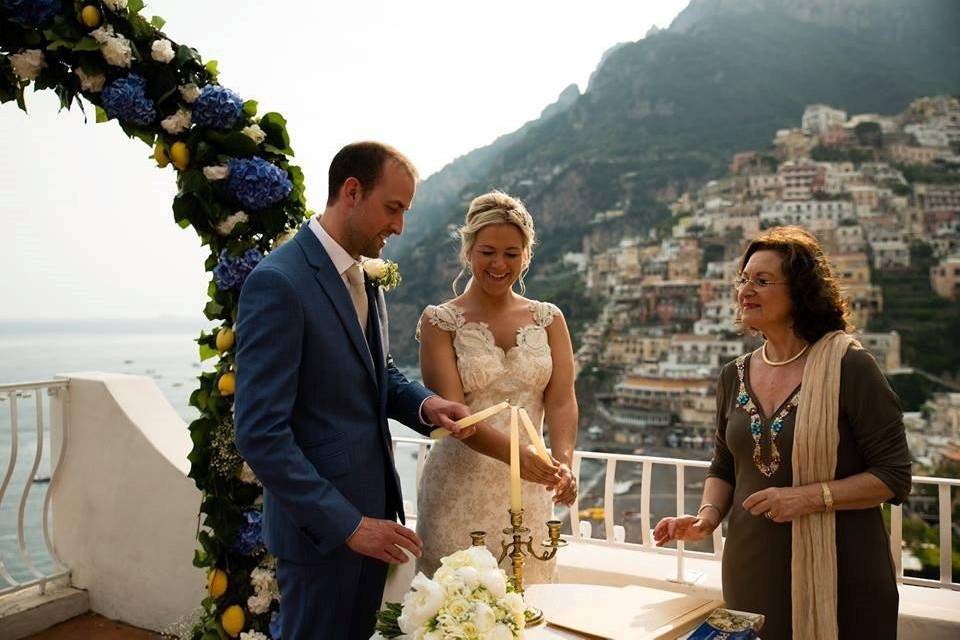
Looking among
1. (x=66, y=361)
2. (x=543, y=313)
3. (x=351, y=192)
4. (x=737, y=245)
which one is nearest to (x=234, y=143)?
(x=351, y=192)

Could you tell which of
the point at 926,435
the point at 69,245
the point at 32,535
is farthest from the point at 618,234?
the point at 32,535

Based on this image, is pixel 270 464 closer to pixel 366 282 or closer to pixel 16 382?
pixel 366 282

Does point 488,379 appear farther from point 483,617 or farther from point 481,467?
point 483,617

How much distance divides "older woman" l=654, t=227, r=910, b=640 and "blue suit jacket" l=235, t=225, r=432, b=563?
30.8 inches

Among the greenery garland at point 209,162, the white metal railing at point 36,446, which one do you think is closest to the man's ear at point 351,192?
the greenery garland at point 209,162

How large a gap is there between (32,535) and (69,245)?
11797 millimetres

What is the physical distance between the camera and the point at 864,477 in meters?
1.74

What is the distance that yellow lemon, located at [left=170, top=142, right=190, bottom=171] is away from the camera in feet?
8.59

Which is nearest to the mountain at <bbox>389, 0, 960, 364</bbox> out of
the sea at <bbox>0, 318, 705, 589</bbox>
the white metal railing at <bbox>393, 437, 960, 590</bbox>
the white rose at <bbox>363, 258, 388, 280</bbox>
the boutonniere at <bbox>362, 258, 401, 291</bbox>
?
the sea at <bbox>0, 318, 705, 589</bbox>

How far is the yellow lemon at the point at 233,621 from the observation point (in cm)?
272

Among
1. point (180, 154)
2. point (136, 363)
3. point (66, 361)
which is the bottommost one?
→ point (136, 363)

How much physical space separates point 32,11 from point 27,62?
0.17 metres

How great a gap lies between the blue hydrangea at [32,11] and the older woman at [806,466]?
2.44 metres

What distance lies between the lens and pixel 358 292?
1.82 metres
